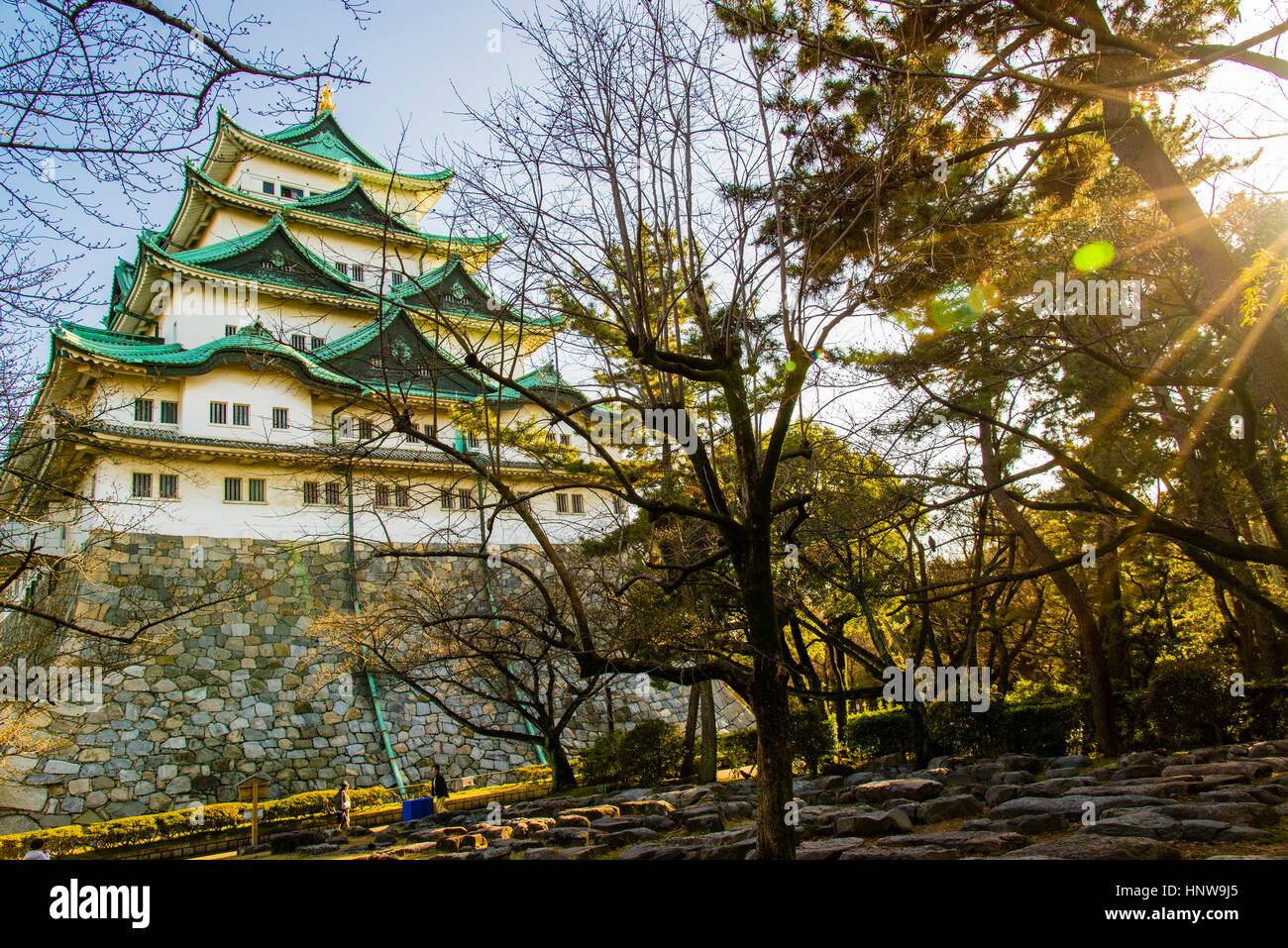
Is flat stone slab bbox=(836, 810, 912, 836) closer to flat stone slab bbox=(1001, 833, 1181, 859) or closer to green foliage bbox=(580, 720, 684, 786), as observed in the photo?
flat stone slab bbox=(1001, 833, 1181, 859)

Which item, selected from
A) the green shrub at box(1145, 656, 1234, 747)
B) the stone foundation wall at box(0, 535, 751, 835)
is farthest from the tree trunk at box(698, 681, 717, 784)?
the stone foundation wall at box(0, 535, 751, 835)

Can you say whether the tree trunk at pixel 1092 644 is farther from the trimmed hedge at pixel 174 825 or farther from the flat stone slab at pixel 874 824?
the trimmed hedge at pixel 174 825

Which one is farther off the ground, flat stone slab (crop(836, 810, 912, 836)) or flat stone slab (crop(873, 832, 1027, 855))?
flat stone slab (crop(873, 832, 1027, 855))

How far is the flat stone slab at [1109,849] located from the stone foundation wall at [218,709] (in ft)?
54.0

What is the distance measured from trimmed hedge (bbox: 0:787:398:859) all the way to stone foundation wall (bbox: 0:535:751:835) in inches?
33.8

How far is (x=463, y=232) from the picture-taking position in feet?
23.9

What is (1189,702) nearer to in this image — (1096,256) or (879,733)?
(879,733)

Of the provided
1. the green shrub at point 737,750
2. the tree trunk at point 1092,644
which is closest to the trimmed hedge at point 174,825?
the green shrub at point 737,750

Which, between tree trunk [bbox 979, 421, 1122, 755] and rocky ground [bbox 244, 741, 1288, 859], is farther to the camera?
tree trunk [bbox 979, 421, 1122, 755]

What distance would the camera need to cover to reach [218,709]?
21.0 metres

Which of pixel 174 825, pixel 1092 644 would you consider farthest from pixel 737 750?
pixel 174 825

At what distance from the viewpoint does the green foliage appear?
17812 mm
